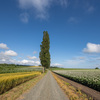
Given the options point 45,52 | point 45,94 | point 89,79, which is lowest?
point 45,94

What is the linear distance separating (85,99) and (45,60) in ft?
114

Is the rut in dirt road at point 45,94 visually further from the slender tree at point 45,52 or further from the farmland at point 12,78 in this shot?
the slender tree at point 45,52

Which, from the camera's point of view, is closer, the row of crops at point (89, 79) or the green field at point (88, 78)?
the row of crops at point (89, 79)

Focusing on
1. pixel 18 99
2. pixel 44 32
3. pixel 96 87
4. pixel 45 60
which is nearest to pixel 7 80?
pixel 18 99

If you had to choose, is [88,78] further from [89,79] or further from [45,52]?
[45,52]

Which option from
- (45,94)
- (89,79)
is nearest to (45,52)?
(89,79)

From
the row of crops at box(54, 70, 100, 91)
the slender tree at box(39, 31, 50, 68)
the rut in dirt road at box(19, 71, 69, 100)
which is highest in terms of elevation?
the slender tree at box(39, 31, 50, 68)

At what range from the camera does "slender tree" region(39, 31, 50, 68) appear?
1607 inches

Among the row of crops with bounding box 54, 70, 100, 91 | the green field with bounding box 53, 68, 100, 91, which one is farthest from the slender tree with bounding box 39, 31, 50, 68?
the row of crops with bounding box 54, 70, 100, 91

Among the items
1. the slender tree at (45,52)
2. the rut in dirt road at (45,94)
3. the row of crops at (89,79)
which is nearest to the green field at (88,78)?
the row of crops at (89,79)

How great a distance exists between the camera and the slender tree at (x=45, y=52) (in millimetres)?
40812

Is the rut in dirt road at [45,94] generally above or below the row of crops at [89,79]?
below

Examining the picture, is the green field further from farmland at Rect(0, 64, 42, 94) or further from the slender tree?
the slender tree

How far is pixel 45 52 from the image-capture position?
137 ft
